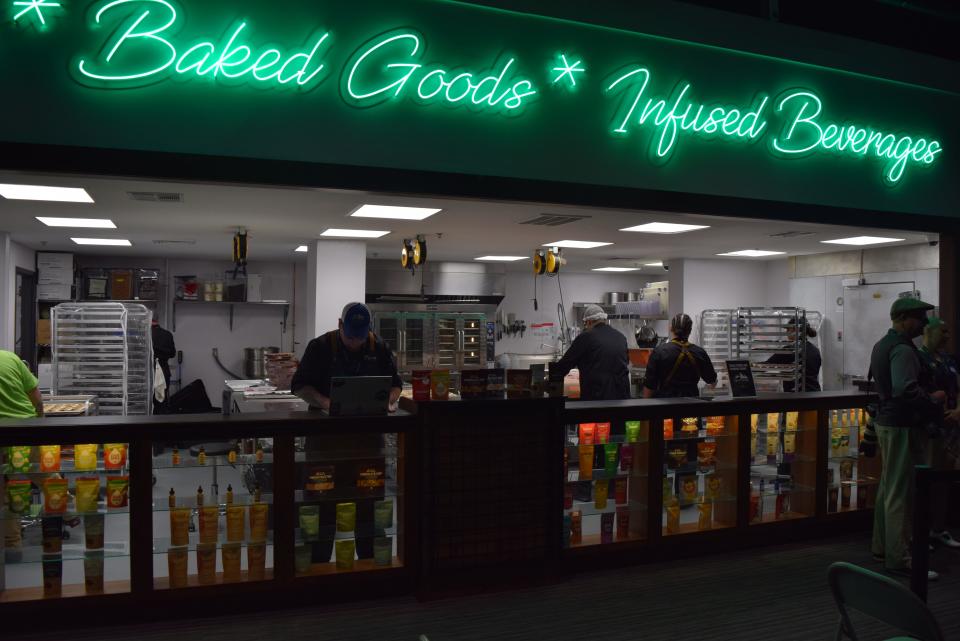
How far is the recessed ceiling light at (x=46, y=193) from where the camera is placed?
16.8ft

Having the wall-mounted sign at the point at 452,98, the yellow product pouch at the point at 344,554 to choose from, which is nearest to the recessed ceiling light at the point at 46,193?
the wall-mounted sign at the point at 452,98

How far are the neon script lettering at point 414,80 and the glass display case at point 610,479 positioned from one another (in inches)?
88.3

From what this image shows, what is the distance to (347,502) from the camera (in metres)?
4.09

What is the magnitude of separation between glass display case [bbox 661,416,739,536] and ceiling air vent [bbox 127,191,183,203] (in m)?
3.92

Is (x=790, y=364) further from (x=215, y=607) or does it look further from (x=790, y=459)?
(x=215, y=607)

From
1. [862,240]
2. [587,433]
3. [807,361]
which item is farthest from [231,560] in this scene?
[862,240]

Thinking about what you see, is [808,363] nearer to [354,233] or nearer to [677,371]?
[677,371]

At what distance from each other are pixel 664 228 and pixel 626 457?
312cm

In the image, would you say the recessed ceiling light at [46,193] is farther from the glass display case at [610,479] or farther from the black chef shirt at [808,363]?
the black chef shirt at [808,363]

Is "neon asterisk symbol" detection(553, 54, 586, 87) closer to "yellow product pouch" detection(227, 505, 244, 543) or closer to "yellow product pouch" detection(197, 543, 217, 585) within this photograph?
"yellow product pouch" detection(227, 505, 244, 543)

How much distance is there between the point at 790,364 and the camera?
26.9 feet

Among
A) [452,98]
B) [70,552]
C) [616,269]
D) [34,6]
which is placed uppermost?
[34,6]

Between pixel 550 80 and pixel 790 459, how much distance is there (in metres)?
3.24

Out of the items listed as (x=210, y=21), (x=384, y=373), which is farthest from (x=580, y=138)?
(x=210, y=21)
